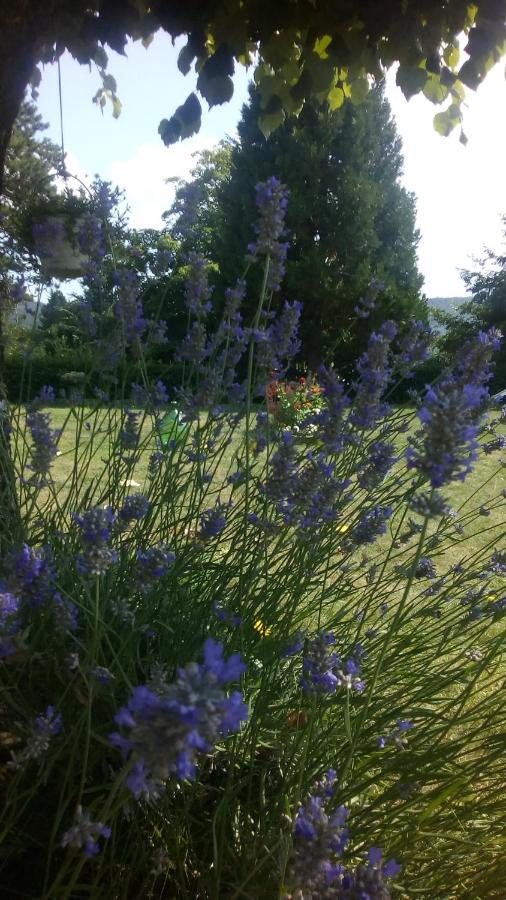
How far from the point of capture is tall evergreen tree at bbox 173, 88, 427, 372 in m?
14.4

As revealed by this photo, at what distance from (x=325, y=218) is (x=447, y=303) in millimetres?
10588

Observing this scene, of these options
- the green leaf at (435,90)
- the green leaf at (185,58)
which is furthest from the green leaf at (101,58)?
the green leaf at (435,90)

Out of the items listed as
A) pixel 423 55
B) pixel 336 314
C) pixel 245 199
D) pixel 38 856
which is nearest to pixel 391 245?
pixel 336 314

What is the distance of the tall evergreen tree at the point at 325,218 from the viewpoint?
14.4 meters

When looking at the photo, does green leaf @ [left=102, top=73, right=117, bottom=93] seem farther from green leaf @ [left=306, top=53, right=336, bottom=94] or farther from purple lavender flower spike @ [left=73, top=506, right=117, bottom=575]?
purple lavender flower spike @ [left=73, top=506, right=117, bottom=575]

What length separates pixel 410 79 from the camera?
2719 millimetres

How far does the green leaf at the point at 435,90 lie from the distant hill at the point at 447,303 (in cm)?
1762

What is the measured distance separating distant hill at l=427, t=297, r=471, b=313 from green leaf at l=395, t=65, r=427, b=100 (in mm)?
17949

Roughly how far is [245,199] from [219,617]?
13941 mm

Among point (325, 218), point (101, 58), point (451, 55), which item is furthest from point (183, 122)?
point (325, 218)

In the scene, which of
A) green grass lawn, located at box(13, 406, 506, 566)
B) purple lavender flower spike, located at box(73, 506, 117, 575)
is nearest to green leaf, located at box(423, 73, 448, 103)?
green grass lawn, located at box(13, 406, 506, 566)

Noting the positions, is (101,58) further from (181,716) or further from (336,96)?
(181,716)

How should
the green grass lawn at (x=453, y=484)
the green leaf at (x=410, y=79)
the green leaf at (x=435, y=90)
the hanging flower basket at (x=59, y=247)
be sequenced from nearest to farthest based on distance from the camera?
1. the hanging flower basket at (x=59, y=247)
2. the green leaf at (x=410, y=79)
3. the green leaf at (x=435, y=90)
4. the green grass lawn at (x=453, y=484)

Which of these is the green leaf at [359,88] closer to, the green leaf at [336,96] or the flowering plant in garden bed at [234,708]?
the green leaf at [336,96]
